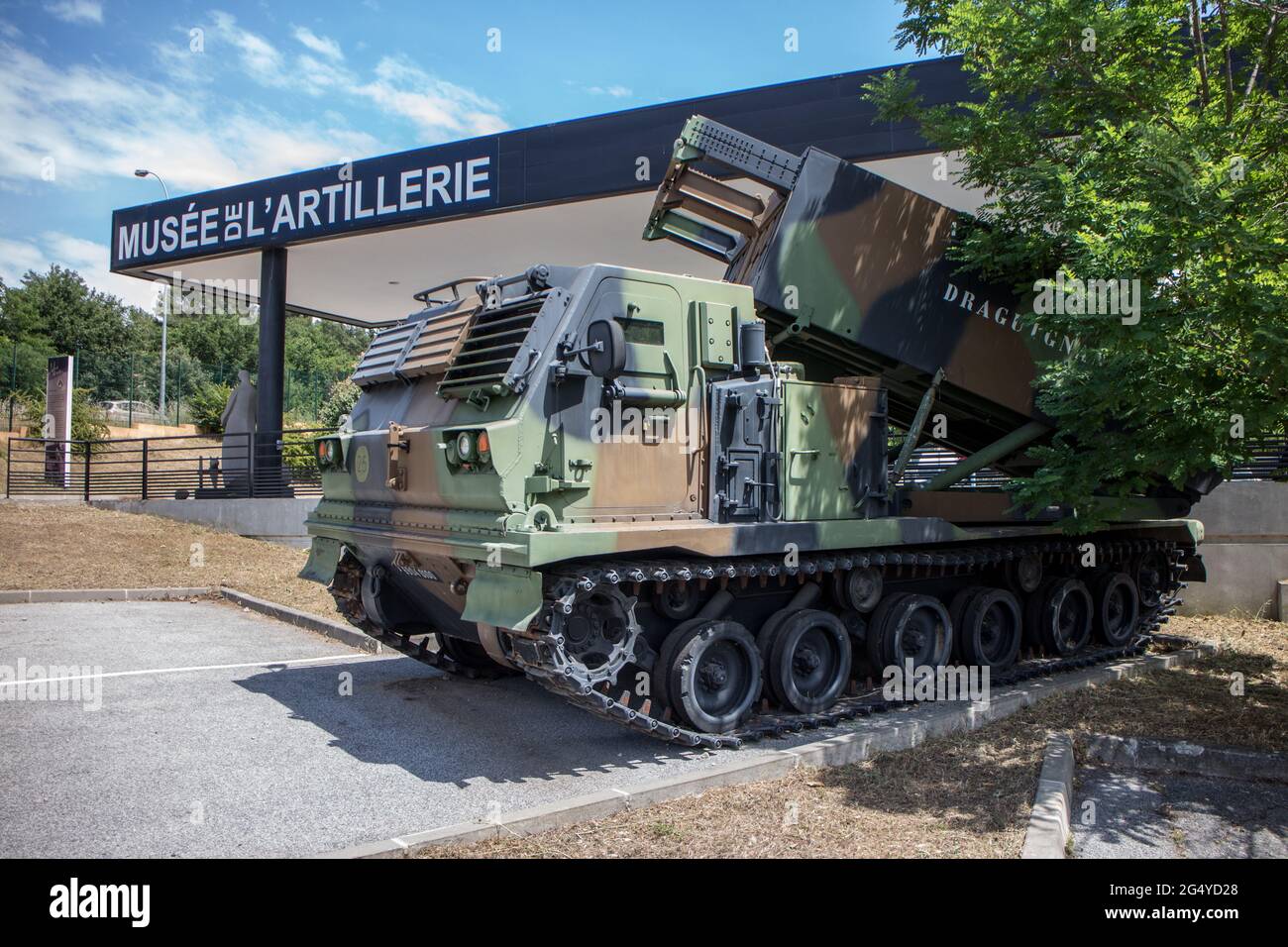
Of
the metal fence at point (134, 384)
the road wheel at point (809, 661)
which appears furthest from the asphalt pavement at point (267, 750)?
the metal fence at point (134, 384)

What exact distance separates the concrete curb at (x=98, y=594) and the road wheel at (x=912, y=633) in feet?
31.7

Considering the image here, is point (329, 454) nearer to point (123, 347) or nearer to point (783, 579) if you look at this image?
point (783, 579)

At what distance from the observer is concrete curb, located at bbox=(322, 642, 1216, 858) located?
5.05 m

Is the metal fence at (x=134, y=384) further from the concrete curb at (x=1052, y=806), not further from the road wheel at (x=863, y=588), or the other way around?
the concrete curb at (x=1052, y=806)

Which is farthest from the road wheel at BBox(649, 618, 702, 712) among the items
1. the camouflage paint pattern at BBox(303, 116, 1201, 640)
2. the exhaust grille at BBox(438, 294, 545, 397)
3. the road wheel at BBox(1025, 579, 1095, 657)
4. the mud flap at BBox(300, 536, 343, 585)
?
the road wheel at BBox(1025, 579, 1095, 657)

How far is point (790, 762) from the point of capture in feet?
21.4

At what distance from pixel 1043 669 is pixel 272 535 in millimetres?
13361

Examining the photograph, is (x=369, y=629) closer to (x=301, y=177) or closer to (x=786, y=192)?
(x=786, y=192)

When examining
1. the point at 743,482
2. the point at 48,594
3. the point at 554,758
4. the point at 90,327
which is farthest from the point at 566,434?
the point at 90,327

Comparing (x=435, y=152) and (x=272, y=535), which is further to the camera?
(x=272, y=535)

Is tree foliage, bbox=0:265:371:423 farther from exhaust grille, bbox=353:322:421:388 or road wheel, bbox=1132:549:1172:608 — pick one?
road wheel, bbox=1132:549:1172:608

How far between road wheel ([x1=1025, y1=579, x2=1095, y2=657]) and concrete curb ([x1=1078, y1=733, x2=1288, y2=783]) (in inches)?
108

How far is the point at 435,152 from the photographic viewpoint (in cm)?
1634

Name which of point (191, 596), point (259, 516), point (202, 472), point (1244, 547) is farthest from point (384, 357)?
point (202, 472)
